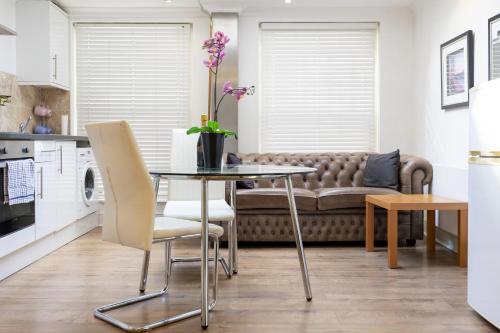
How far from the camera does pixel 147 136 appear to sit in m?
5.57

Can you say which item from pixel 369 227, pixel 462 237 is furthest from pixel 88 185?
pixel 462 237

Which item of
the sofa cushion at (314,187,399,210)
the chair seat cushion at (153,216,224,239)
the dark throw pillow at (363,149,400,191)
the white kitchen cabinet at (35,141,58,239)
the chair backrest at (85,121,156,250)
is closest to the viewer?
the chair backrest at (85,121,156,250)

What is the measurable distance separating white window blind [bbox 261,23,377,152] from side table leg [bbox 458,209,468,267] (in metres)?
1.93

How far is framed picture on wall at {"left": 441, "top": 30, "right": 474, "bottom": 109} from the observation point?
13.0 ft

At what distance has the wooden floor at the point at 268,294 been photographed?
242cm

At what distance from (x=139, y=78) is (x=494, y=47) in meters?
3.58

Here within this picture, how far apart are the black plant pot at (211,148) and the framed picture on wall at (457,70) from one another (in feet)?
7.48

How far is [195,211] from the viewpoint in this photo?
3215 mm

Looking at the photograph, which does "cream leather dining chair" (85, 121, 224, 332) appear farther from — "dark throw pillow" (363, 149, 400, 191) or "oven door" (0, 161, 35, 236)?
"dark throw pillow" (363, 149, 400, 191)

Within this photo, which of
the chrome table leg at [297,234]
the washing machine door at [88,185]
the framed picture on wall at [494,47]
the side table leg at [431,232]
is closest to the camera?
the chrome table leg at [297,234]

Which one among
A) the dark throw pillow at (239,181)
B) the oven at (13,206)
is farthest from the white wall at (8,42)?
the dark throw pillow at (239,181)

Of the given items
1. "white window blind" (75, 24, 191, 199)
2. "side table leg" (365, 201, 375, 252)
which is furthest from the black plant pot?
"white window blind" (75, 24, 191, 199)

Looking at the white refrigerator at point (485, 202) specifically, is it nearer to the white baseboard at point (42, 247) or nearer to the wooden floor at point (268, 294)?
the wooden floor at point (268, 294)

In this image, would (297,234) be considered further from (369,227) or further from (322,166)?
(322,166)
